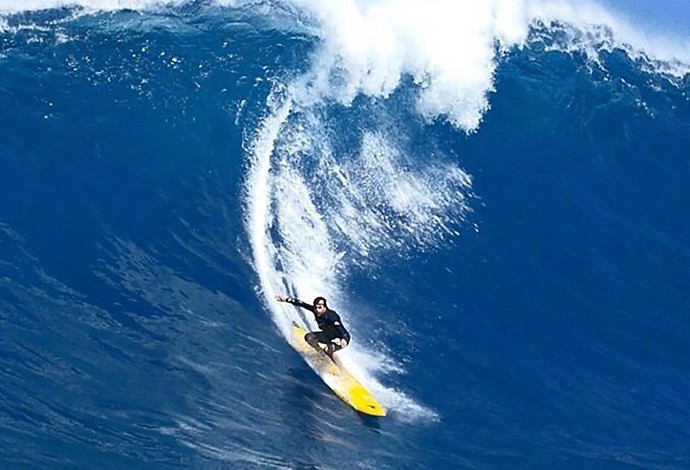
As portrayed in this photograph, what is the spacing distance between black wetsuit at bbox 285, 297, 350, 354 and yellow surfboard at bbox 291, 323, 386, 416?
0.48 feet

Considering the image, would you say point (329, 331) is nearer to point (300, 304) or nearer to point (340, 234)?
point (300, 304)

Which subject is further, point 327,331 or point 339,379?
point 327,331

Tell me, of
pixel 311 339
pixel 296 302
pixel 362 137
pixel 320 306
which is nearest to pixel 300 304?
pixel 296 302

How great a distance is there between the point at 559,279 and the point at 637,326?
1.41 meters

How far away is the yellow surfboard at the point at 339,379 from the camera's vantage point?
550 inches

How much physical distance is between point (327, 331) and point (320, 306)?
1.14ft

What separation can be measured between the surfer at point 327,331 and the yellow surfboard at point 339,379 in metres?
0.13

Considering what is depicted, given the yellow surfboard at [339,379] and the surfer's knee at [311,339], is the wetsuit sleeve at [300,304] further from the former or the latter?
the yellow surfboard at [339,379]

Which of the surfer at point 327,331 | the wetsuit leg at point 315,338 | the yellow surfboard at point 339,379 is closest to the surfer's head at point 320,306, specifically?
the surfer at point 327,331

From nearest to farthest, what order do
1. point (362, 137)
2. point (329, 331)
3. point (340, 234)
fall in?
point (329, 331)
point (340, 234)
point (362, 137)

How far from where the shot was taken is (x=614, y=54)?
23047mm

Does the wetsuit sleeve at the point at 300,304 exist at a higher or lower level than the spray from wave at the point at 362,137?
lower

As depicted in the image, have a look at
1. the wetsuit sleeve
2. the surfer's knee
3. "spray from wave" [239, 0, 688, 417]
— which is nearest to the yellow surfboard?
the surfer's knee

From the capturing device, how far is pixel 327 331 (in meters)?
14.8
